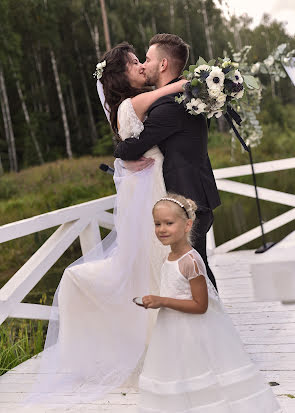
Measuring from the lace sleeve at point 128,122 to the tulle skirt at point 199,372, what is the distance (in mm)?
817

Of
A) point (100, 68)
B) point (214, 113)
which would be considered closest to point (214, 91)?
point (214, 113)

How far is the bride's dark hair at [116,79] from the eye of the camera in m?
2.70

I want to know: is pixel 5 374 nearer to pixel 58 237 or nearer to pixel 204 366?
pixel 58 237

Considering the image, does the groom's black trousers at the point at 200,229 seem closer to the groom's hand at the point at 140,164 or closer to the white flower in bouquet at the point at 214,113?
the groom's hand at the point at 140,164

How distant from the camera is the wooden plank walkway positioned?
8.44 feet

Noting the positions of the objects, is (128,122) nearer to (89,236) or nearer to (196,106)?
(196,106)

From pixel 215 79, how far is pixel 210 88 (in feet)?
0.16

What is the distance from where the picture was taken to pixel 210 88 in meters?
2.51

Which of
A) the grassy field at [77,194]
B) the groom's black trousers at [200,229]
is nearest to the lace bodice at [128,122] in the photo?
the groom's black trousers at [200,229]

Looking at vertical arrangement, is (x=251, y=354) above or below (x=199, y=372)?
below

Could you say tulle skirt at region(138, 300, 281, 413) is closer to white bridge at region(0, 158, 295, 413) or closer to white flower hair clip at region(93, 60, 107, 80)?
white bridge at region(0, 158, 295, 413)

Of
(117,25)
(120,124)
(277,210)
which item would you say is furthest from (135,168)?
(117,25)

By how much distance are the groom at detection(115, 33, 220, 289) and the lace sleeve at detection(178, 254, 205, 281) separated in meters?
0.52

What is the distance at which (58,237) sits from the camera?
3.56 m
